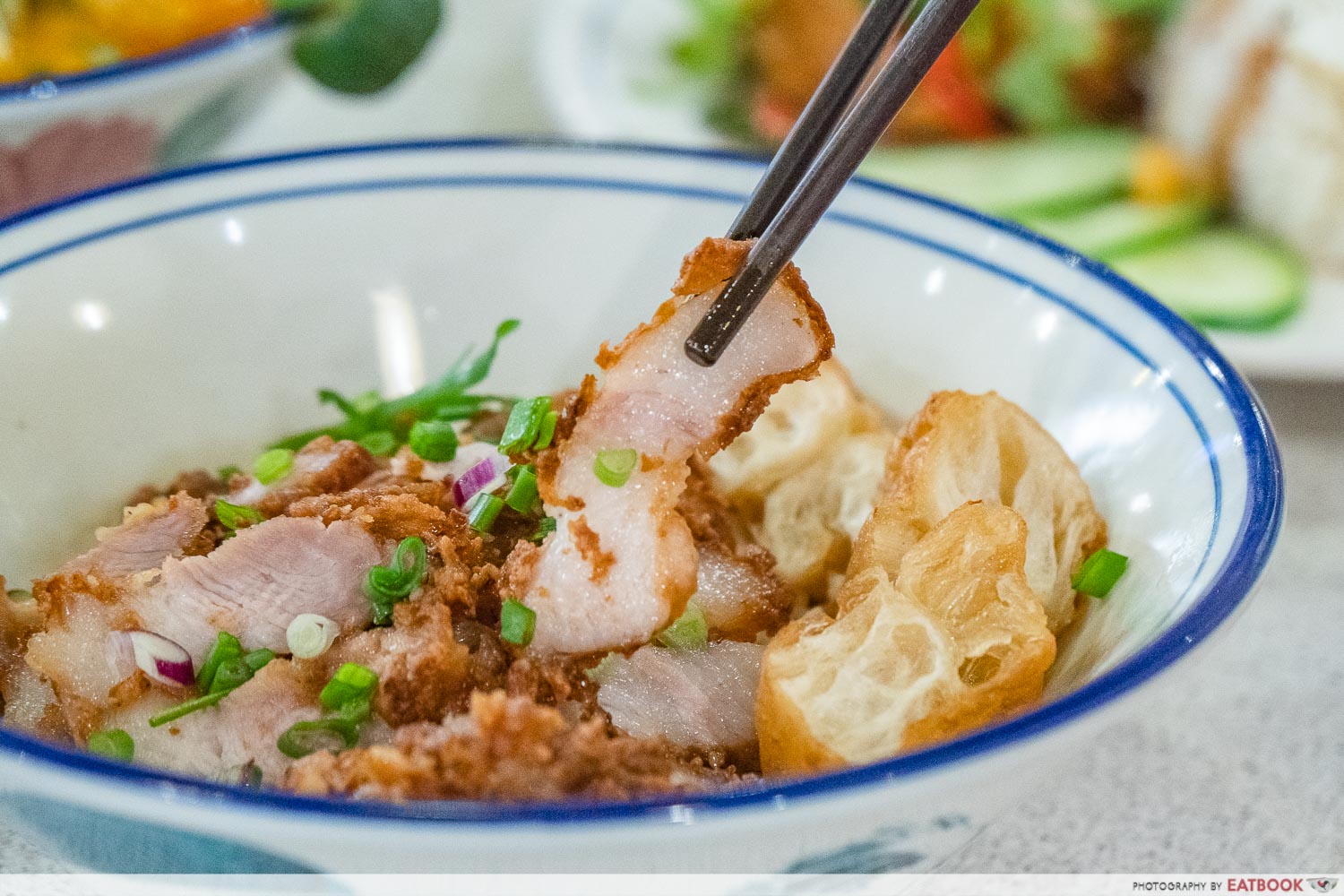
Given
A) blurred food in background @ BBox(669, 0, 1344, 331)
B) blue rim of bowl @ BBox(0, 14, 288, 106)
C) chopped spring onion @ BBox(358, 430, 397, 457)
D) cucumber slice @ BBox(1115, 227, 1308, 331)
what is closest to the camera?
chopped spring onion @ BBox(358, 430, 397, 457)

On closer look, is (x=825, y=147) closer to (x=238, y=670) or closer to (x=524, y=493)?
(x=524, y=493)

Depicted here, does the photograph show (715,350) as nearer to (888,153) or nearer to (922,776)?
(922,776)

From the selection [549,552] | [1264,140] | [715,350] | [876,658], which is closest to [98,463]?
[549,552]

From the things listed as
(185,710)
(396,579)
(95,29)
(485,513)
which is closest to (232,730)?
(185,710)

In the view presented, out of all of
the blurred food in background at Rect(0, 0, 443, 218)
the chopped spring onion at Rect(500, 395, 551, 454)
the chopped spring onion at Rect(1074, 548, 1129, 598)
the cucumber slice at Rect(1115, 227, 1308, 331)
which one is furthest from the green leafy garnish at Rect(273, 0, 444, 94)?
the chopped spring onion at Rect(1074, 548, 1129, 598)

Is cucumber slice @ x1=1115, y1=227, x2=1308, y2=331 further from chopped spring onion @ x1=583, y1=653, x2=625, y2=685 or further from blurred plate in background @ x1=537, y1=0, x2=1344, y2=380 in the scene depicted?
chopped spring onion @ x1=583, y1=653, x2=625, y2=685

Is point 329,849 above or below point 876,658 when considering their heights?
below

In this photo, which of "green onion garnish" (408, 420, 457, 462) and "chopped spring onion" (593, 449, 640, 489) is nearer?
"chopped spring onion" (593, 449, 640, 489)
